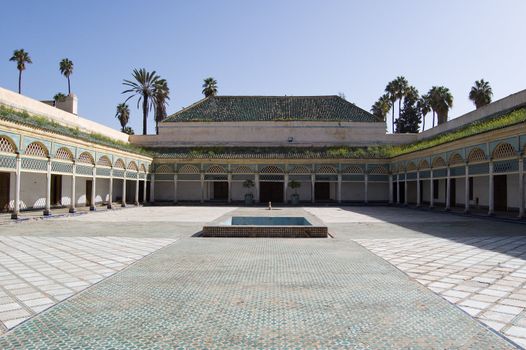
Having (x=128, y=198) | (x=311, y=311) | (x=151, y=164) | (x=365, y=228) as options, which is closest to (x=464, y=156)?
(x=365, y=228)

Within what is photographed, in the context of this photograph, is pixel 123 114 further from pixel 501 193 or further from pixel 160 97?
pixel 501 193

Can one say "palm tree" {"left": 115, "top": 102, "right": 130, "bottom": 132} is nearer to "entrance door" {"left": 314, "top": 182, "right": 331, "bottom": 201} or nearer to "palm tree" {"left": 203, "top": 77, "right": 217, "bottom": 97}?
"palm tree" {"left": 203, "top": 77, "right": 217, "bottom": 97}

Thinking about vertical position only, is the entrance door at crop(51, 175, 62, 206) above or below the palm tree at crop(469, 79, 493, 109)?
below

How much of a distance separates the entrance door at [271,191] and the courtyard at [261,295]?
22628mm

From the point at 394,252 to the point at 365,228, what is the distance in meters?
4.90

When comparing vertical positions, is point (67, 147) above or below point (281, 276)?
above

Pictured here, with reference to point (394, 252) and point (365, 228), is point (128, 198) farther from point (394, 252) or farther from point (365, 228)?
point (394, 252)

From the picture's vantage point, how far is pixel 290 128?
3500 cm

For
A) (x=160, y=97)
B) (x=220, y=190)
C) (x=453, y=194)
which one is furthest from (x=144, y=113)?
(x=453, y=194)

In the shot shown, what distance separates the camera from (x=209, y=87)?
50656mm

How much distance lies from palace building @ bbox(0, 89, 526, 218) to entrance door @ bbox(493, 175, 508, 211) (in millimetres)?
64

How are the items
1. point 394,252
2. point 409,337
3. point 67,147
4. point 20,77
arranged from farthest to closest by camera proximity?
1. point 20,77
2. point 67,147
3. point 394,252
4. point 409,337

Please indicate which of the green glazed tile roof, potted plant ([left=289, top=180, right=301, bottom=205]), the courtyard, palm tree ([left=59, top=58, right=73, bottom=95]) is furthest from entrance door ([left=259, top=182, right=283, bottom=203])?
palm tree ([left=59, top=58, right=73, bottom=95])

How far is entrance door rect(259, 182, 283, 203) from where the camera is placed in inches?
1280
